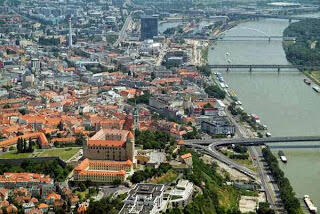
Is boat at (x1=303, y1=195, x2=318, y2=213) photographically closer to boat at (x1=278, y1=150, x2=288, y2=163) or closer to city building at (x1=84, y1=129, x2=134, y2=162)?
boat at (x1=278, y1=150, x2=288, y2=163)

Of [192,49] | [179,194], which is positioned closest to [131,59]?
[192,49]

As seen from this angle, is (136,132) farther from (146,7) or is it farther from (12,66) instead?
(146,7)

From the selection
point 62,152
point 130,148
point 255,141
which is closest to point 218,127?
point 255,141

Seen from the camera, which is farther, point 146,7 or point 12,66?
point 146,7

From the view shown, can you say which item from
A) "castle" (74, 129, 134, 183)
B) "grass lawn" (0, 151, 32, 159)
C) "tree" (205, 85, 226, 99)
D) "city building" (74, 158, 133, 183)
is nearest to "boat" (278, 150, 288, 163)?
"castle" (74, 129, 134, 183)

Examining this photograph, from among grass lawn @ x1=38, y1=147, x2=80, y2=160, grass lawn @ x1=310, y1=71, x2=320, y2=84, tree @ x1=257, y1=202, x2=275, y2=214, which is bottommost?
tree @ x1=257, y1=202, x2=275, y2=214
